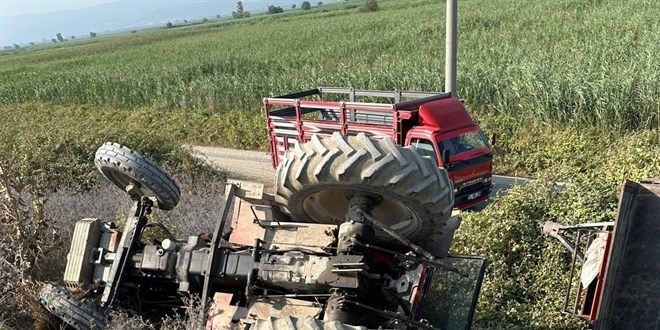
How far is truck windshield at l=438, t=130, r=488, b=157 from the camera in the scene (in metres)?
10.4

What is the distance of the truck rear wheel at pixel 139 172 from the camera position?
5312mm

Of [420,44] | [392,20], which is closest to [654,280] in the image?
[420,44]

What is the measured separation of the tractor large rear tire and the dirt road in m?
8.23

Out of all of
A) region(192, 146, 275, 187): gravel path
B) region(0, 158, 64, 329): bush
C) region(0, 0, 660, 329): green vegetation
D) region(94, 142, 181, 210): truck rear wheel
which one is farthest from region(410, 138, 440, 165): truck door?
region(0, 158, 64, 329): bush

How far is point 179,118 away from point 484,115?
10102 millimetres

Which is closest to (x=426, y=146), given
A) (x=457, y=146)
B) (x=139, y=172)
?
(x=457, y=146)

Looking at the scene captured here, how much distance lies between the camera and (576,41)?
813 inches

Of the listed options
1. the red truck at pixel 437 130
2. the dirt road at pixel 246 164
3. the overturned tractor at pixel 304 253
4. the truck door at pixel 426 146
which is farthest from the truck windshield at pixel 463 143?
the overturned tractor at pixel 304 253

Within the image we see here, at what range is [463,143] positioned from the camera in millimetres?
10617

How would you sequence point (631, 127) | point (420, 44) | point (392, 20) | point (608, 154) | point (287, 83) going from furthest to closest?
point (392, 20)
point (420, 44)
point (287, 83)
point (631, 127)
point (608, 154)

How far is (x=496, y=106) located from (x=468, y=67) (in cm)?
252

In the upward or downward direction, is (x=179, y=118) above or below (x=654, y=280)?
below

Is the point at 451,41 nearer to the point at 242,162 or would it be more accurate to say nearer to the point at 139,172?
the point at 242,162

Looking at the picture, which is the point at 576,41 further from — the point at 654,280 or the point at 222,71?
the point at 654,280
